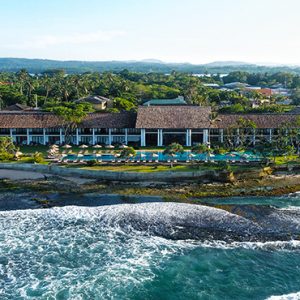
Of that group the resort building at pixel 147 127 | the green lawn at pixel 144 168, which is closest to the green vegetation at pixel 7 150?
the resort building at pixel 147 127

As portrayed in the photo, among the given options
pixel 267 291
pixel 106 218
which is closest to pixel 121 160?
pixel 106 218

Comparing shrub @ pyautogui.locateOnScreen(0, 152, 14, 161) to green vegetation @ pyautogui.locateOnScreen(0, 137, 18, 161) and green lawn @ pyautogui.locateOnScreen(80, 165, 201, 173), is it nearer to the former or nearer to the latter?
green vegetation @ pyautogui.locateOnScreen(0, 137, 18, 161)

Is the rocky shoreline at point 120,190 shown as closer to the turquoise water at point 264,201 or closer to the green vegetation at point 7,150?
the turquoise water at point 264,201

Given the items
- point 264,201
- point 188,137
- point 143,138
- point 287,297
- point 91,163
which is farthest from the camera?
point 143,138

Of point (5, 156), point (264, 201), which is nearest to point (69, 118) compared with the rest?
point (5, 156)

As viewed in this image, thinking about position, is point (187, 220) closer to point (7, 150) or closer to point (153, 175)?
point (153, 175)

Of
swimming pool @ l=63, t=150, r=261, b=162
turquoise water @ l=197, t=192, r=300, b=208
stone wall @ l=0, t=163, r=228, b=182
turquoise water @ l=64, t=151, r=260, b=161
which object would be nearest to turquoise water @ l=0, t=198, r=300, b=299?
turquoise water @ l=197, t=192, r=300, b=208

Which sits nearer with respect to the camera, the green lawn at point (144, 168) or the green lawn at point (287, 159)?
the green lawn at point (144, 168)

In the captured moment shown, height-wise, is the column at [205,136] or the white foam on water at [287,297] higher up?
the column at [205,136]
